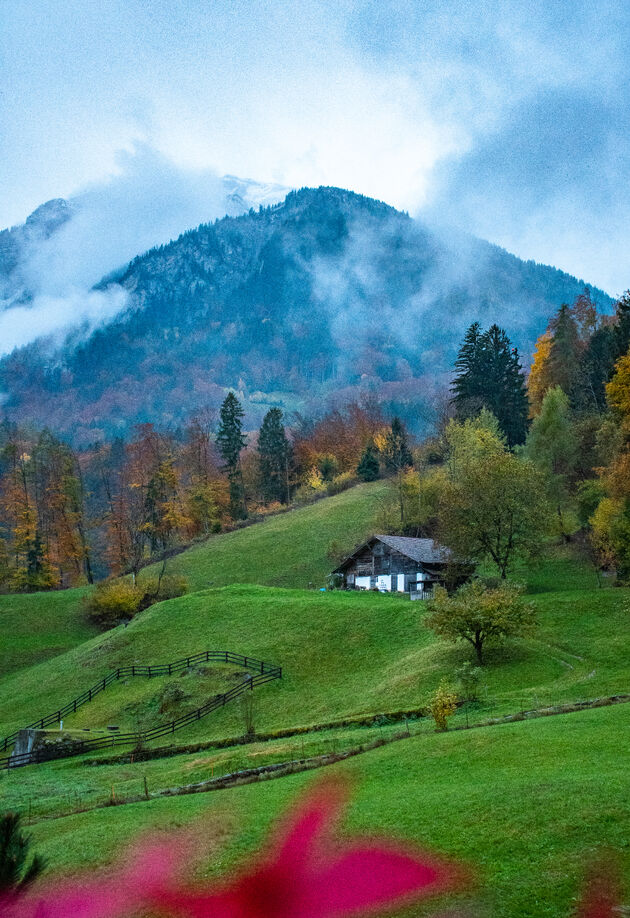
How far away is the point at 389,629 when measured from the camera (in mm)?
48562

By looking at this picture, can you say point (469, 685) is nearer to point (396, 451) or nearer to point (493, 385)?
point (493, 385)

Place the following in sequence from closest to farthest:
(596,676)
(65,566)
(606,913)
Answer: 1. (606,913)
2. (596,676)
3. (65,566)

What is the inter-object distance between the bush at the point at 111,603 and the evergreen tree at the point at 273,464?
4039cm

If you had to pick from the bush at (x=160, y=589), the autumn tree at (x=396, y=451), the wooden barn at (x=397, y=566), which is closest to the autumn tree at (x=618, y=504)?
the wooden barn at (x=397, y=566)

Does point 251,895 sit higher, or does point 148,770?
point 251,895

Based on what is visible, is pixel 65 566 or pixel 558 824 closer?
pixel 558 824

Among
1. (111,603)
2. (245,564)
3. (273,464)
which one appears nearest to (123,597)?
(111,603)

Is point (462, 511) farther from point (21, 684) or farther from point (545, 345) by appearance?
point (545, 345)

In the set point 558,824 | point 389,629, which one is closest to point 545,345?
point 389,629

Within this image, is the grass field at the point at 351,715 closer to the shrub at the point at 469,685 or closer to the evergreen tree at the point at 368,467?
the shrub at the point at 469,685

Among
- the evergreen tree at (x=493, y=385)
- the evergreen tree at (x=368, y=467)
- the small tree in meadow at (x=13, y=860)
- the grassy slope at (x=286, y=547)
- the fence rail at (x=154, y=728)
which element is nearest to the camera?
the small tree in meadow at (x=13, y=860)

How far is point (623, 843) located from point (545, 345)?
8394cm

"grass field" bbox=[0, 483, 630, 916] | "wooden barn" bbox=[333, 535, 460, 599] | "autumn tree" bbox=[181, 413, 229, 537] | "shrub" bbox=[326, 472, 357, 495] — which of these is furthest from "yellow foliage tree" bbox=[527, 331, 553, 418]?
"autumn tree" bbox=[181, 413, 229, 537]

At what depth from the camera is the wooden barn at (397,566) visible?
2450 inches
